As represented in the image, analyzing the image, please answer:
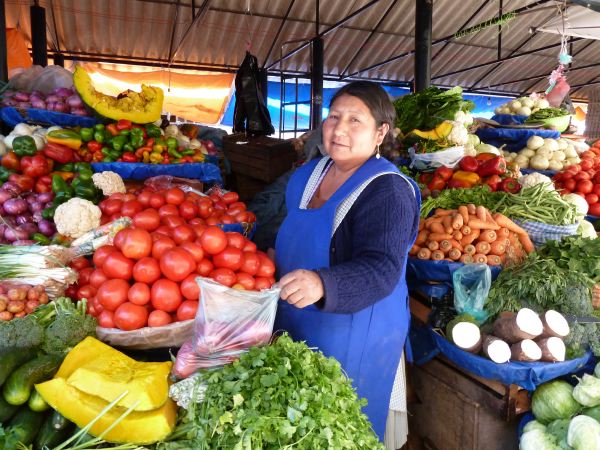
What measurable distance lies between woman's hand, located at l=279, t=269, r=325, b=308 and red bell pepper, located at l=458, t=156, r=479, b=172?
9.70 ft

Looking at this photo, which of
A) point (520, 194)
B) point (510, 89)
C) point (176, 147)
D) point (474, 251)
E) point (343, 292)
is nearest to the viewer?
point (343, 292)

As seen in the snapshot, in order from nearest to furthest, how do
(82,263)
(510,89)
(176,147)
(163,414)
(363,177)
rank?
(163,414) → (363,177) → (82,263) → (176,147) → (510,89)

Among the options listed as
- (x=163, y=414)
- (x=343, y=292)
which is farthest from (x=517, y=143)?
(x=163, y=414)

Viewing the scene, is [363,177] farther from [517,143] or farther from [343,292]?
[517,143]

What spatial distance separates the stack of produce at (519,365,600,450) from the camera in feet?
7.13

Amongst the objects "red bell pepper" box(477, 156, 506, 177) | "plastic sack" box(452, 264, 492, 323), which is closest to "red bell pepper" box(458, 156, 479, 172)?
"red bell pepper" box(477, 156, 506, 177)

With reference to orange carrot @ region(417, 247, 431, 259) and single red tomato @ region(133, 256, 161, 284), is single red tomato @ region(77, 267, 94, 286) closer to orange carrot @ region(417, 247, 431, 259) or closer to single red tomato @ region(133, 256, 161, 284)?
single red tomato @ region(133, 256, 161, 284)

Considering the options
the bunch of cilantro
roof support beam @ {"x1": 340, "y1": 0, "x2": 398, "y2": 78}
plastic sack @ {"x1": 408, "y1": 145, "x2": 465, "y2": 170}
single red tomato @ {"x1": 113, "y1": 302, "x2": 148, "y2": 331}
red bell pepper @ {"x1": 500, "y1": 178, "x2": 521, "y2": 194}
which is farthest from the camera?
roof support beam @ {"x1": 340, "y1": 0, "x2": 398, "y2": 78}

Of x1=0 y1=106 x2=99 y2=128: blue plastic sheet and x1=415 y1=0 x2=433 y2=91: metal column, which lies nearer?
x1=0 y1=106 x2=99 y2=128: blue plastic sheet

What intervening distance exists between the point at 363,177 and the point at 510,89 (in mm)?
15176

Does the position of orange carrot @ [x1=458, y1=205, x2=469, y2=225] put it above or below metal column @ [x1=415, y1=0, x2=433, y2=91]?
below

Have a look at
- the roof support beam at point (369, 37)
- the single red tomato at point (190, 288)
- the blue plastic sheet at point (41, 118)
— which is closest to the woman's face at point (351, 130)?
the single red tomato at point (190, 288)

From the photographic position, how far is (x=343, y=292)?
4.80 ft

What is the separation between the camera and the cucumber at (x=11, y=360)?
1333 millimetres
